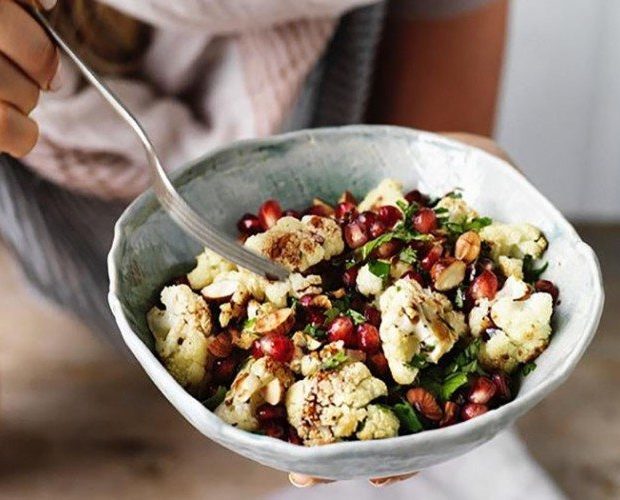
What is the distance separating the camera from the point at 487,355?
592 mm

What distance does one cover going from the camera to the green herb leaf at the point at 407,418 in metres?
0.55

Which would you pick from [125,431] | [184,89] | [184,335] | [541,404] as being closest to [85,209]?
[184,89]

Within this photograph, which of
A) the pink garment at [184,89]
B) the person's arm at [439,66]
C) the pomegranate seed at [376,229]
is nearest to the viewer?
the pomegranate seed at [376,229]

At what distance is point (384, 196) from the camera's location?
694 millimetres

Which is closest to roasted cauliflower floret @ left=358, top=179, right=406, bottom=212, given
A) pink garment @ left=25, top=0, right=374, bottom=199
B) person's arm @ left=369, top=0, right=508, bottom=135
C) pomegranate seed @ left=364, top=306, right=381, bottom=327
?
pomegranate seed @ left=364, top=306, right=381, bottom=327

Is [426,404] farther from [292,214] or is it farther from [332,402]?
[292,214]

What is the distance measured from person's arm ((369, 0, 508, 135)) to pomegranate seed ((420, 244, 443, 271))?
0.58 meters

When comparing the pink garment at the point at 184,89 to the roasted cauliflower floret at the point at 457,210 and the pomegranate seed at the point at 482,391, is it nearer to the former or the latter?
the roasted cauliflower floret at the point at 457,210

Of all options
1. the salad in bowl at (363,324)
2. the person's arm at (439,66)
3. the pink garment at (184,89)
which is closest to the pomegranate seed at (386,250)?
the salad in bowl at (363,324)

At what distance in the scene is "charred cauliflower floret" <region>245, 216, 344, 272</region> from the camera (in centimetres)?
62

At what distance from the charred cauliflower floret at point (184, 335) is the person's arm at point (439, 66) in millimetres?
633

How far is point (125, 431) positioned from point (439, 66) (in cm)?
60

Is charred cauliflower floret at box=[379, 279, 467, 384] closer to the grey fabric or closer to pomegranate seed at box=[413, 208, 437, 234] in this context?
pomegranate seed at box=[413, 208, 437, 234]

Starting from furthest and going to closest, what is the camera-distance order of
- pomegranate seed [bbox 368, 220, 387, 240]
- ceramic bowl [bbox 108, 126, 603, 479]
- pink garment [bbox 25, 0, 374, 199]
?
pink garment [bbox 25, 0, 374, 199] → pomegranate seed [bbox 368, 220, 387, 240] → ceramic bowl [bbox 108, 126, 603, 479]
